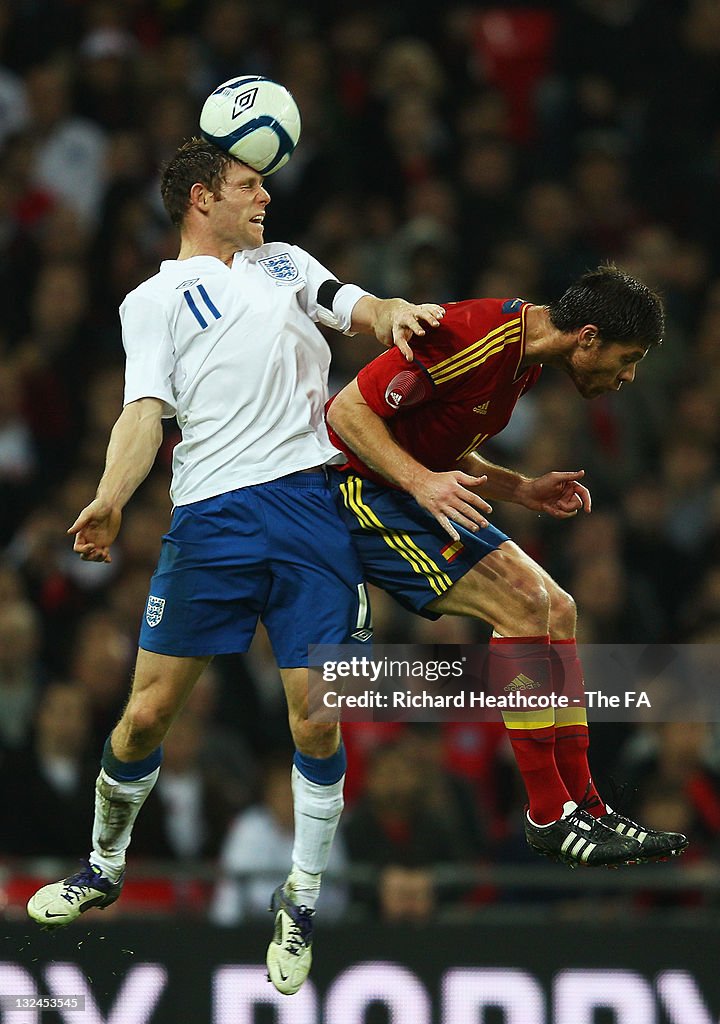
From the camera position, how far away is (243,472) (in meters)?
5.07

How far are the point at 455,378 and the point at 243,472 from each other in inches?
25.9

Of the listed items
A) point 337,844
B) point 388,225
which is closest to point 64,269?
point 388,225

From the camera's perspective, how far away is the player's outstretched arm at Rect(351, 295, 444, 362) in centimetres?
489

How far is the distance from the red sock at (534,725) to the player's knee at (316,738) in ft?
1.66

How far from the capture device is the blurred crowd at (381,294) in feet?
24.9

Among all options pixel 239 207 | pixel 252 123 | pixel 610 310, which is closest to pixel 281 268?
pixel 239 207

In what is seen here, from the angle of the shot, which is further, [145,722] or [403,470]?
[145,722]

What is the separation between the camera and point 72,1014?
6.45 metres

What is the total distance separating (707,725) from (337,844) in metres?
1.66

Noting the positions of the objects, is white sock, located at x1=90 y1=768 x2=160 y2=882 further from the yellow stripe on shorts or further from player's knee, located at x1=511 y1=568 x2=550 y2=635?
player's knee, located at x1=511 y1=568 x2=550 y2=635

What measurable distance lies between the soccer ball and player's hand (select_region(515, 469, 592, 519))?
1248 millimetres

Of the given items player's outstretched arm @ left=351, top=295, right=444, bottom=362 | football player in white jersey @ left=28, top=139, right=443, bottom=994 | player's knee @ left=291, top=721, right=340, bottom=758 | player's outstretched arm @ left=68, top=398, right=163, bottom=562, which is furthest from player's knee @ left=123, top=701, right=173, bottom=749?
player's outstretched arm @ left=351, top=295, right=444, bottom=362

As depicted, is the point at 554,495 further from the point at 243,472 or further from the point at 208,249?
the point at 208,249

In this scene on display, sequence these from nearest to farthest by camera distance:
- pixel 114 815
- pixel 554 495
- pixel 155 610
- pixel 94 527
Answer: pixel 94 527
pixel 155 610
pixel 114 815
pixel 554 495
